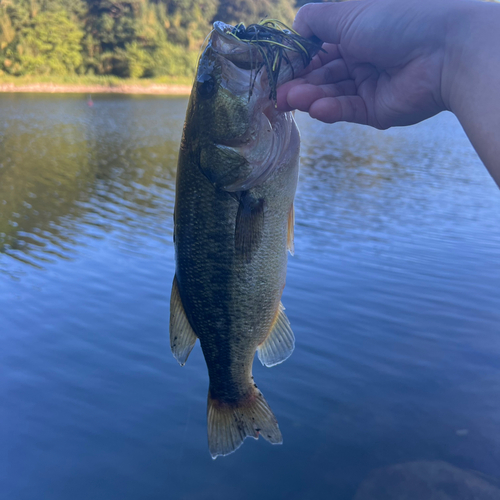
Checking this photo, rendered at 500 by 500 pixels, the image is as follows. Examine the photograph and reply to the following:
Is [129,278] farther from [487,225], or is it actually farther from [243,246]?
[487,225]

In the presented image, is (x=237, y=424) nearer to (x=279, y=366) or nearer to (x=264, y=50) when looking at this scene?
(x=264, y=50)

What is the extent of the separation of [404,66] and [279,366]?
3.74 m

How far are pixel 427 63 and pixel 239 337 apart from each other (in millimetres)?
1464

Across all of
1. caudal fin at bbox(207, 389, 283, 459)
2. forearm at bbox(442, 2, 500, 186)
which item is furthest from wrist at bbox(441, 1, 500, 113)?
caudal fin at bbox(207, 389, 283, 459)

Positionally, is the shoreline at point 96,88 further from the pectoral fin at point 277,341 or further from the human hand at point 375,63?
the pectoral fin at point 277,341

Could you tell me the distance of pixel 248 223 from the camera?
2.05 m

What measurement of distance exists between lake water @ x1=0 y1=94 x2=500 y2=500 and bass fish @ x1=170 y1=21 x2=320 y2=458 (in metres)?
2.33

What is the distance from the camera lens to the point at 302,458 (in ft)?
13.7

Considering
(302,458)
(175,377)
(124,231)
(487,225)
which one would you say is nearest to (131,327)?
(175,377)

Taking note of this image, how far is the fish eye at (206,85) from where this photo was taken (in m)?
2.04

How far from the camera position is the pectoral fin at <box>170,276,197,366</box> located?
7.59ft

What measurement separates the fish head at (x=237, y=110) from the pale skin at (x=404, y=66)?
0.10 metres

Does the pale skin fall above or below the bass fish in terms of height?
above

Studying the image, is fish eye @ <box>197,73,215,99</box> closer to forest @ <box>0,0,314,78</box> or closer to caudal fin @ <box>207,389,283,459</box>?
caudal fin @ <box>207,389,283,459</box>
